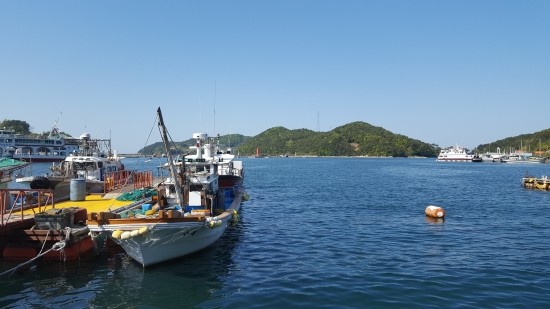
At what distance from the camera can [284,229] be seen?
88.5 feet

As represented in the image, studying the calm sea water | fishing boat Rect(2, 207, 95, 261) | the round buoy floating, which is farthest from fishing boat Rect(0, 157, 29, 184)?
the round buoy floating

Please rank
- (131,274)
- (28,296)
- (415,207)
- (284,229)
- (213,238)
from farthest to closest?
1. (415,207)
2. (284,229)
3. (213,238)
4. (131,274)
5. (28,296)

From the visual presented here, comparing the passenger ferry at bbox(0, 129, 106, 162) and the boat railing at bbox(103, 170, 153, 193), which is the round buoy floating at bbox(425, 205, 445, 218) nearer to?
the boat railing at bbox(103, 170, 153, 193)

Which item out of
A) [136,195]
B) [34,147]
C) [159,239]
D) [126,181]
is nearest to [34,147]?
[34,147]

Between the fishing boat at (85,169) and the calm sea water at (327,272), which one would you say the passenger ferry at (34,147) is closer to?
the fishing boat at (85,169)

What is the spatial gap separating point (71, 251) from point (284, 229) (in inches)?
526

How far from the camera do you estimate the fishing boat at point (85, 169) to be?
3230 cm

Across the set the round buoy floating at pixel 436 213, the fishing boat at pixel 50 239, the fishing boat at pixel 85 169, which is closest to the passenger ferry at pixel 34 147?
the fishing boat at pixel 85 169

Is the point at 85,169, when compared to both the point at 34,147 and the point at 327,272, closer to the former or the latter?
the point at 327,272

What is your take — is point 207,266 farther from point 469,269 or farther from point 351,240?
point 469,269

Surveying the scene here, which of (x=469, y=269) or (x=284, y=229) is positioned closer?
(x=469, y=269)

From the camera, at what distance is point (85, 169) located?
121 feet

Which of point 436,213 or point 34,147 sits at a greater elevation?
point 34,147

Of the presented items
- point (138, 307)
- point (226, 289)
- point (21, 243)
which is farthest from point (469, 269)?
point (21, 243)
